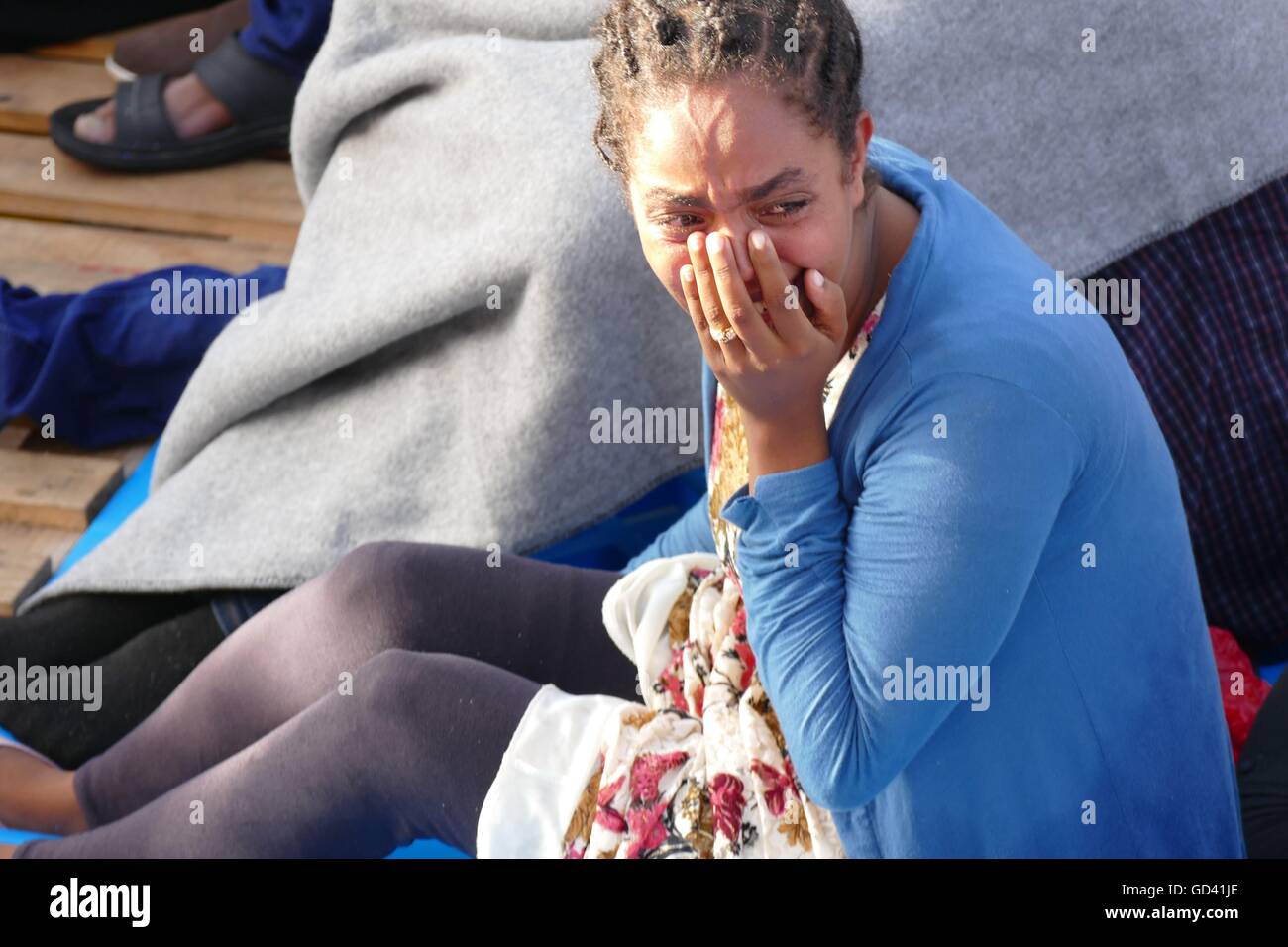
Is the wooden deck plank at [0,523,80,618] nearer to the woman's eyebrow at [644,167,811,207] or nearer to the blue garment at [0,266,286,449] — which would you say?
the blue garment at [0,266,286,449]

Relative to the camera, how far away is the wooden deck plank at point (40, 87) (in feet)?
7.70

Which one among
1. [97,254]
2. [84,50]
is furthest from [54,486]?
[84,50]

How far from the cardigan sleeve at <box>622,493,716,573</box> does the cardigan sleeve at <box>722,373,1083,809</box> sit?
0.97 feet

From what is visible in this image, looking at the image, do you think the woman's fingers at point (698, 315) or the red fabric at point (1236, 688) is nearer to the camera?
the woman's fingers at point (698, 315)

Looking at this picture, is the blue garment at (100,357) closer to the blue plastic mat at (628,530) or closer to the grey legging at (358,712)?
the blue plastic mat at (628,530)

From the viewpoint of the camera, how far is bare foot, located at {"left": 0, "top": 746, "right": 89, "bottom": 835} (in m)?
1.29

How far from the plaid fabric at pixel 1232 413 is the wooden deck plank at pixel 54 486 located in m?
1.05

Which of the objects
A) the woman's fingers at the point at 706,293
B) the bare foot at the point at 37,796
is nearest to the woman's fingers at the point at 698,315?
the woman's fingers at the point at 706,293

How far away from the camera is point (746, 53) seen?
34.1 inches

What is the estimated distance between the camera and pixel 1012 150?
1526 millimetres

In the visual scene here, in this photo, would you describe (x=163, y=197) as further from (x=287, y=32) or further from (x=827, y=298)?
(x=827, y=298)

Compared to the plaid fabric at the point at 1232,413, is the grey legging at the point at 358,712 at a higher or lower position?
lower

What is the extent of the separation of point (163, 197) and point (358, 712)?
1310 mm
